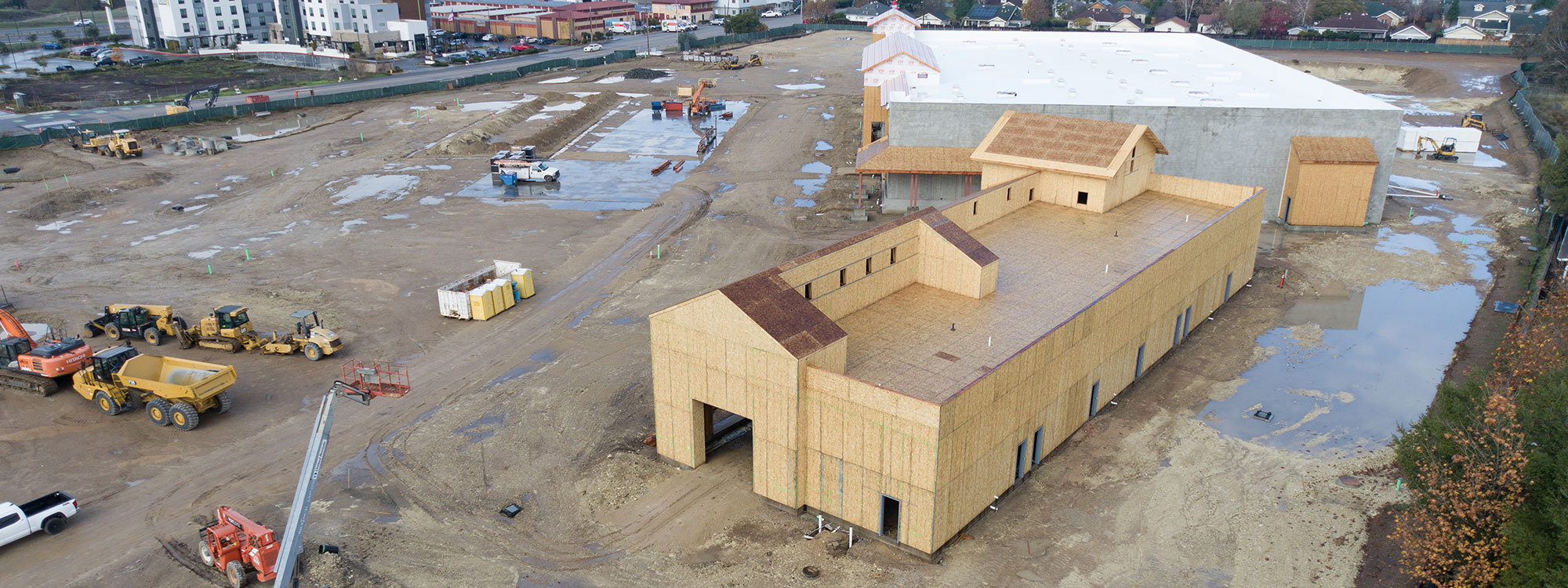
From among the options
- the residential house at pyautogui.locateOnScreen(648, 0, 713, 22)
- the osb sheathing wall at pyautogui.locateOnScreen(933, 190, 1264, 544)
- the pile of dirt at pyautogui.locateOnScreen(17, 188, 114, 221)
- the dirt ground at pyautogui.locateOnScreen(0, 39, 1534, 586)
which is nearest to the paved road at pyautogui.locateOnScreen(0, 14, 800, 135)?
the residential house at pyautogui.locateOnScreen(648, 0, 713, 22)

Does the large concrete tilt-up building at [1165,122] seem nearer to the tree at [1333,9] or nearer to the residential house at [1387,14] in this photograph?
the residential house at [1387,14]

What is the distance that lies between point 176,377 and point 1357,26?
151 metres

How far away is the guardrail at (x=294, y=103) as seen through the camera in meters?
73.4

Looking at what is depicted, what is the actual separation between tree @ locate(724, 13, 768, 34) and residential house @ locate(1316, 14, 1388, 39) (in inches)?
3261

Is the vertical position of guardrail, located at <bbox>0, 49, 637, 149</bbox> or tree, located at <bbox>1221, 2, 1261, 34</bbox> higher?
tree, located at <bbox>1221, 2, 1261, 34</bbox>

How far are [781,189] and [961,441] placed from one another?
131ft

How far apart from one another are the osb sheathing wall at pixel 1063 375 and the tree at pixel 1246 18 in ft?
382

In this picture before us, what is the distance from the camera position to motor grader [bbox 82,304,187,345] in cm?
3878

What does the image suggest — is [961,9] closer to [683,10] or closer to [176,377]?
[683,10]

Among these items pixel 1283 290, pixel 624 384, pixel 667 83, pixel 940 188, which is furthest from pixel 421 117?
pixel 1283 290

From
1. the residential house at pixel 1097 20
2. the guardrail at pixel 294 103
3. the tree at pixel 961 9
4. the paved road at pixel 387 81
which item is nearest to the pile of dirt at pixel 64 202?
the guardrail at pixel 294 103

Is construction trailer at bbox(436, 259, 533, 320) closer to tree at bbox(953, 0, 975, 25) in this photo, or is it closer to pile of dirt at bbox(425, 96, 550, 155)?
pile of dirt at bbox(425, 96, 550, 155)

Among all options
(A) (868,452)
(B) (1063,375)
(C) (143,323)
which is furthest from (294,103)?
(B) (1063,375)

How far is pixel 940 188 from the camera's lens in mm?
56562
